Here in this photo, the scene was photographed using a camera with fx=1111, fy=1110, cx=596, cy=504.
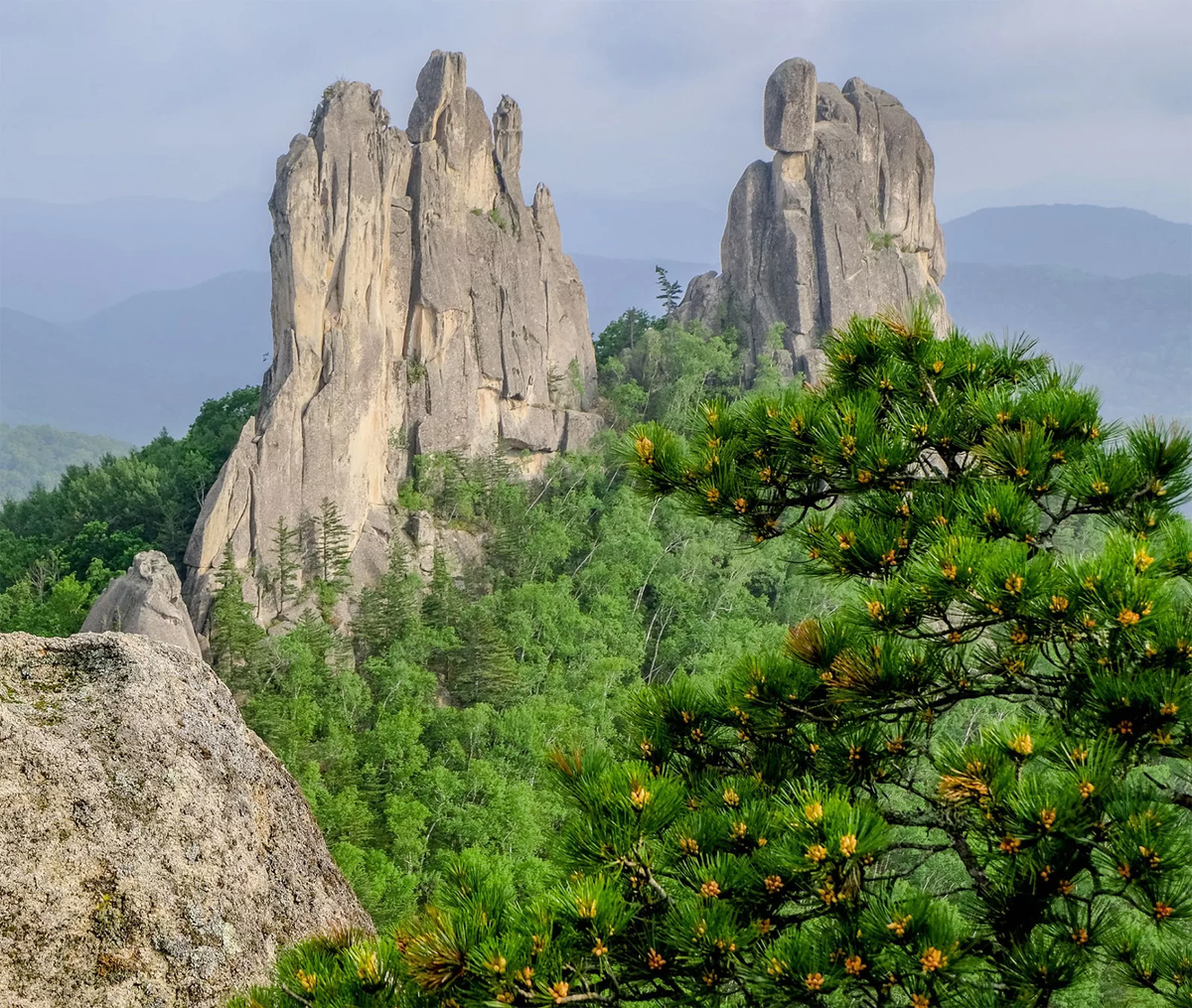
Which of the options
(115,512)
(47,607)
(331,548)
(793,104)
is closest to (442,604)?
(331,548)

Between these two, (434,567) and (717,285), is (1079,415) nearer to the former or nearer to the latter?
(434,567)

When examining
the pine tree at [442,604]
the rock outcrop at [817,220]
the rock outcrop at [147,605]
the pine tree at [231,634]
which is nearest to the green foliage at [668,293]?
the rock outcrop at [817,220]

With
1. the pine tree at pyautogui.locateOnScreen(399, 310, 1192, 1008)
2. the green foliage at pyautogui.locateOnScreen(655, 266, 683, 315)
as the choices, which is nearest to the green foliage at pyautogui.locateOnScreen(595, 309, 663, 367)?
the green foliage at pyautogui.locateOnScreen(655, 266, 683, 315)

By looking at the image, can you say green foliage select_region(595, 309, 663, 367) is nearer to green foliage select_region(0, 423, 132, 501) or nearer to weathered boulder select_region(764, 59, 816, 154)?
weathered boulder select_region(764, 59, 816, 154)

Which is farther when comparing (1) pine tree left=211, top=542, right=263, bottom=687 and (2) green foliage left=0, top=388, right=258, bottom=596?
(2) green foliage left=0, top=388, right=258, bottom=596

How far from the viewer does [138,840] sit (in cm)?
364

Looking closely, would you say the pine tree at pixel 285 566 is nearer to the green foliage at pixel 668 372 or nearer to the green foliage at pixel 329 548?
the green foliage at pixel 329 548

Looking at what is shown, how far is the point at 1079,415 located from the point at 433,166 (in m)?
39.4

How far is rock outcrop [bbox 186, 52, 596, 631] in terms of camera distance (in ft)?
112

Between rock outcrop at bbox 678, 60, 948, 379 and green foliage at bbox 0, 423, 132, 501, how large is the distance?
107 m

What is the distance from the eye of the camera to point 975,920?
3393 millimetres

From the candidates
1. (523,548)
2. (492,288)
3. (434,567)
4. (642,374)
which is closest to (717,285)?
(642,374)

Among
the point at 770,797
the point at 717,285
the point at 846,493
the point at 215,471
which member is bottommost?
the point at 770,797

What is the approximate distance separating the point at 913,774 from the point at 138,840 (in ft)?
8.82
